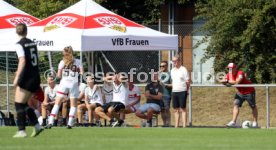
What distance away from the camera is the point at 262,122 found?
1120 inches

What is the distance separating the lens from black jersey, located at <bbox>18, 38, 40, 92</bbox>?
16.9m

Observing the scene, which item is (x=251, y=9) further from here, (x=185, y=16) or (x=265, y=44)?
(x=185, y=16)

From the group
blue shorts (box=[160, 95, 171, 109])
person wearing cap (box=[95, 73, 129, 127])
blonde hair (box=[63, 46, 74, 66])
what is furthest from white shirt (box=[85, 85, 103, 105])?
blonde hair (box=[63, 46, 74, 66])

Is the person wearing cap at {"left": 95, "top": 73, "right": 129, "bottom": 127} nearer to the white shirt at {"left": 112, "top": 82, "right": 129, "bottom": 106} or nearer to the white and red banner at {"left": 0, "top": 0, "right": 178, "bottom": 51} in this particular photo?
the white shirt at {"left": 112, "top": 82, "right": 129, "bottom": 106}

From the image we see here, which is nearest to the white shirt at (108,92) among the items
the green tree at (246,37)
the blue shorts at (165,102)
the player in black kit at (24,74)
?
the blue shorts at (165,102)

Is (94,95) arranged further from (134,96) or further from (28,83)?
(28,83)

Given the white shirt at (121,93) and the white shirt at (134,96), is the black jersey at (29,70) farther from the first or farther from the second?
the white shirt at (134,96)

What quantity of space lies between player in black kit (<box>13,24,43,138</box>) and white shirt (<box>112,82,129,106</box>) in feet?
25.0

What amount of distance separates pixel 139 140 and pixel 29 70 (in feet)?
8.11

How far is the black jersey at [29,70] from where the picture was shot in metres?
16.9

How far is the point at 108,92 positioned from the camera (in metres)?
25.5

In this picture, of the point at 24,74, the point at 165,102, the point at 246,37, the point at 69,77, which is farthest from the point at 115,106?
the point at 246,37

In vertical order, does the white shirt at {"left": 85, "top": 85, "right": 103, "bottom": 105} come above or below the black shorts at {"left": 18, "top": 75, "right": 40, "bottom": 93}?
below

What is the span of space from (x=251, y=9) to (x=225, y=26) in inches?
45.8
